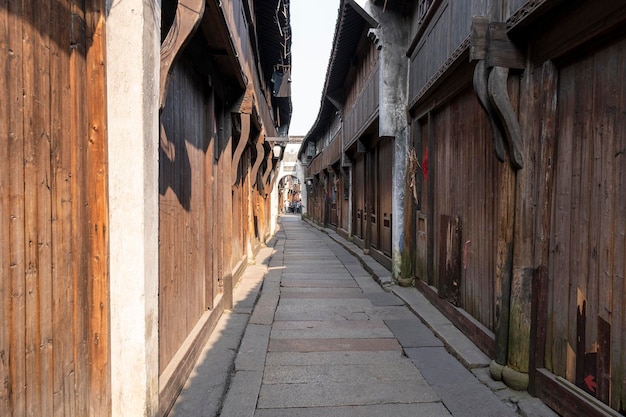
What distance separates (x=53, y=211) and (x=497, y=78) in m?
3.10

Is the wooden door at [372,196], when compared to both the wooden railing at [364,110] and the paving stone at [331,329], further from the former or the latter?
the paving stone at [331,329]

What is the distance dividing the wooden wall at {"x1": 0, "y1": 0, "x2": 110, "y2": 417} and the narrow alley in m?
1.21

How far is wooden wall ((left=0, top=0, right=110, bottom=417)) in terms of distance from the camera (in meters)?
1.53

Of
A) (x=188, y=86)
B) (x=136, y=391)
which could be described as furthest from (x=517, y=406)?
(x=188, y=86)

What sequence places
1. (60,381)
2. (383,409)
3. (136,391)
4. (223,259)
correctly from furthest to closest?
(223,259) < (383,409) < (136,391) < (60,381)

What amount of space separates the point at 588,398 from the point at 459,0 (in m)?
3.91

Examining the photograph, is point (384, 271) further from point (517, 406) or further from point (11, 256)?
point (11, 256)

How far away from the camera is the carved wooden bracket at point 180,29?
8.46 ft

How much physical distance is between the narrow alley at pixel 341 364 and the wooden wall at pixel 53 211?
1.21 meters

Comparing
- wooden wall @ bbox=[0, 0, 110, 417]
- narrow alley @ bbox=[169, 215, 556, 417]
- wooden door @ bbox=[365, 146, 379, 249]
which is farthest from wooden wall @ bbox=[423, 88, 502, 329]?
wooden door @ bbox=[365, 146, 379, 249]

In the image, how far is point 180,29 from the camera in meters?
2.66

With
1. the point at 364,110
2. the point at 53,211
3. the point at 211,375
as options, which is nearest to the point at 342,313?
the point at 211,375

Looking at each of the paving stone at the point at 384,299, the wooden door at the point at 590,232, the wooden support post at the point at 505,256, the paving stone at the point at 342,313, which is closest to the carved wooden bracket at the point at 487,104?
the wooden support post at the point at 505,256

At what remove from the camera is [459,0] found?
441 cm
